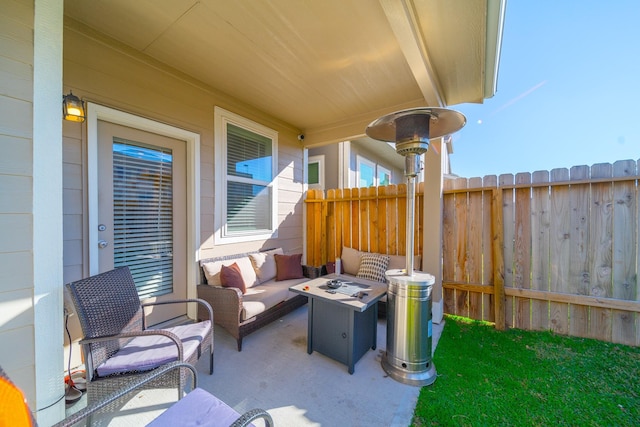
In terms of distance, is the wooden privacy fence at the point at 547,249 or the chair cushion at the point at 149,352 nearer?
the chair cushion at the point at 149,352

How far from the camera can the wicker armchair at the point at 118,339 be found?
1.53 meters

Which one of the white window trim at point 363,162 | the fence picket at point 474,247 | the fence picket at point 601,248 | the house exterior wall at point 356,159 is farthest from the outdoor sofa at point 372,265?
the white window trim at point 363,162

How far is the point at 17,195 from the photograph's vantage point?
48.9 inches

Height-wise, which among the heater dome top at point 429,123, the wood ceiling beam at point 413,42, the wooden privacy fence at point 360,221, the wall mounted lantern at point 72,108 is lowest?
the wooden privacy fence at point 360,221

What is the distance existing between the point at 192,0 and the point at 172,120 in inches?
51.2

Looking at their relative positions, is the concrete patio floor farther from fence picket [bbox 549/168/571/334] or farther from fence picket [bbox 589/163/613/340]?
fence picket [bbox 589/163/613/340]

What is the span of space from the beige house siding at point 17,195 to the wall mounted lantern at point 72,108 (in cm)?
79

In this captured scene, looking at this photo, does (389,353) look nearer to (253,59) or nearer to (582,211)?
(582,211)

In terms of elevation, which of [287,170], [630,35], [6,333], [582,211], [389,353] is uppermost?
[630,35]

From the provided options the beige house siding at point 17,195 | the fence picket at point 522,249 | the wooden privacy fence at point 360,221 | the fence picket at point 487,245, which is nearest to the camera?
the beige house siding at point 17,195

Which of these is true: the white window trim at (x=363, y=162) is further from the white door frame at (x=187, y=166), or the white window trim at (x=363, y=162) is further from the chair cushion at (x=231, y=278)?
the chair cushion at (x=231, y=278)

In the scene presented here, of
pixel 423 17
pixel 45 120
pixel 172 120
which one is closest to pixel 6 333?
pixel 45 120

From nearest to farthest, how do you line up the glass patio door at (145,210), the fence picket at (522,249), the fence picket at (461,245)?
the glass patio door at (145,210) < the fence picket at (522,249) < the fence picket at (461,245)

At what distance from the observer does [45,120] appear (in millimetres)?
1329
